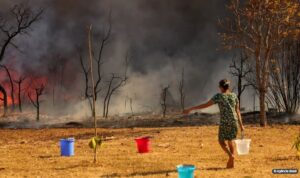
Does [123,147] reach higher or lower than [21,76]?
lower

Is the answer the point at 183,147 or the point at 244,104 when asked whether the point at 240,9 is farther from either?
the point at 244,104

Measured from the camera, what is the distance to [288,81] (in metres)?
31.3

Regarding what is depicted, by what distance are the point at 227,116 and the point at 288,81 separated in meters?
21.6

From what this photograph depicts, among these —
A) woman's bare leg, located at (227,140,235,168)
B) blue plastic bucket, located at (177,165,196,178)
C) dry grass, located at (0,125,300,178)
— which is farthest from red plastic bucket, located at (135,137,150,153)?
blue plastic bucket, located at (177,165,196,178)

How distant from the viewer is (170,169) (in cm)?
1121

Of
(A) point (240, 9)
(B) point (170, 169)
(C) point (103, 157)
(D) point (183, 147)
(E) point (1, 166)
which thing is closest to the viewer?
(B) point (170, 169)

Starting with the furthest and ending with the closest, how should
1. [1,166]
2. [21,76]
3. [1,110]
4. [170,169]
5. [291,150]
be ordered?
[21,76], [1,110], [291,150], [1,166], [170,169]

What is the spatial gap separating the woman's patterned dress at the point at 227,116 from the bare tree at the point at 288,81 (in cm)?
1955

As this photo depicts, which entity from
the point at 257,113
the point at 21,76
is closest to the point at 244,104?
the point at 257,113

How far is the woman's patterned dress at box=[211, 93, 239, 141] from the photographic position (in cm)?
1092

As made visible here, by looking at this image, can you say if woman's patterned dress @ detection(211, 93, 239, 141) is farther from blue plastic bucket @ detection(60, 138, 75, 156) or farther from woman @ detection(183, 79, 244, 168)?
blue plastic bucket @ detection(60, 138, 75, 156)

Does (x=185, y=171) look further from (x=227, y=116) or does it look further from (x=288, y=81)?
(x=288, y=81)

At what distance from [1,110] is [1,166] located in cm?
3822

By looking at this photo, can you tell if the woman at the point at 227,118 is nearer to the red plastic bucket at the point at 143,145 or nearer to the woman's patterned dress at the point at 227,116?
the woman's patterned dress at the point at 227,116
